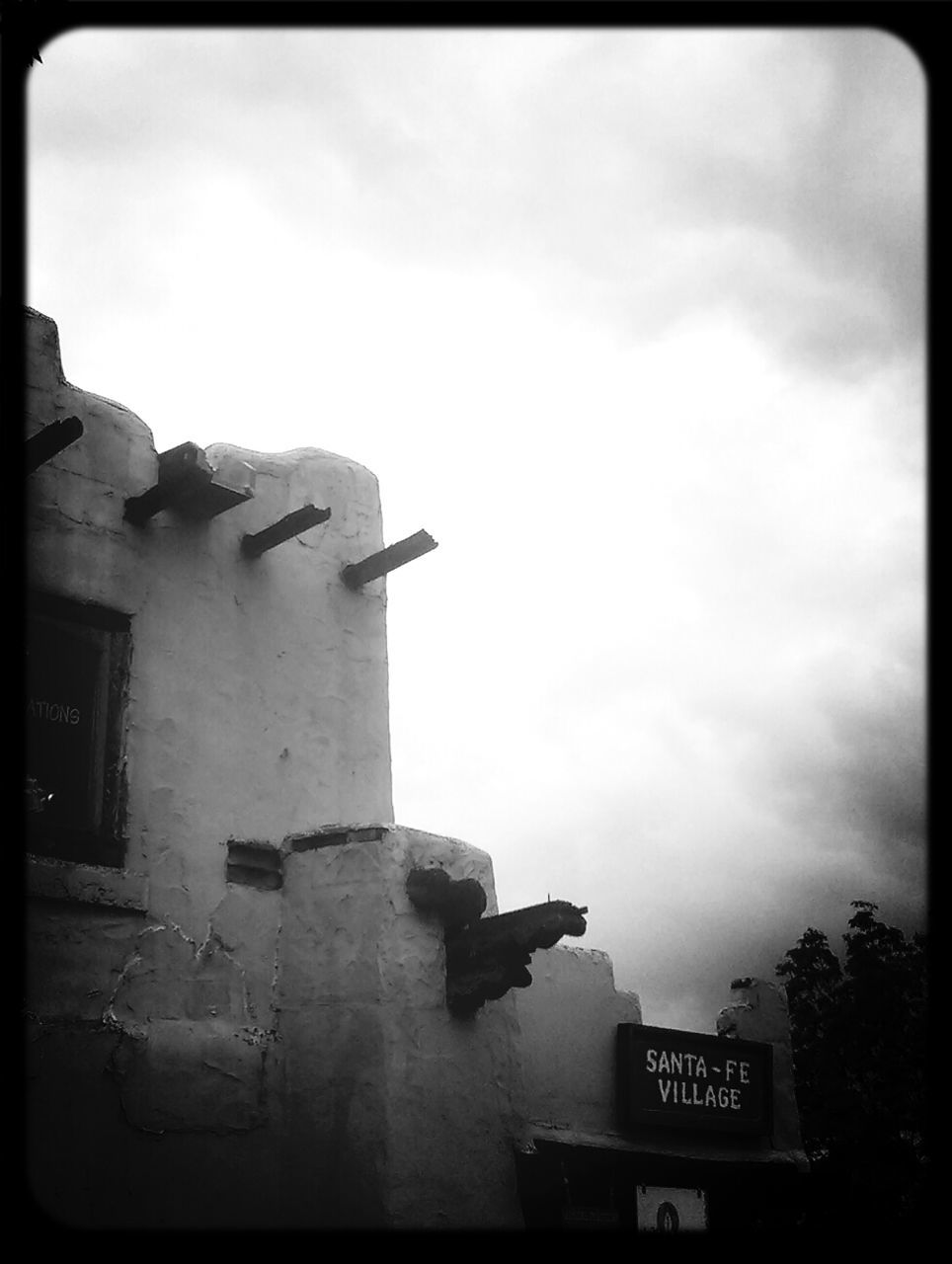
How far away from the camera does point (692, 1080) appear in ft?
30.5

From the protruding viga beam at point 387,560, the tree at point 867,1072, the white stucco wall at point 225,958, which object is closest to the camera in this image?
the white stucco wall at point 225,958

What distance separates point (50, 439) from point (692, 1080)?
6.09m

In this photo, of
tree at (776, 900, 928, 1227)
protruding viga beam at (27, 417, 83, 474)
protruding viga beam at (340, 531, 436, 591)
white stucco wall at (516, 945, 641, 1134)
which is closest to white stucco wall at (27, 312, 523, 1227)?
protruding viga beam at (27, 417, 83, 474)

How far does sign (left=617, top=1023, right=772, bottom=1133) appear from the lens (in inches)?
349

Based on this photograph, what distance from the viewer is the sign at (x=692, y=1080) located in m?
8.86

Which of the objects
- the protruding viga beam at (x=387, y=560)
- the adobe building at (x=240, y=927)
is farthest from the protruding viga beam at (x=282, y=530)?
the protruding viga beam at (x=387, y=560)

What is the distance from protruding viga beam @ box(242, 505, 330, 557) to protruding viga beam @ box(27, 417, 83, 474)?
147 cm

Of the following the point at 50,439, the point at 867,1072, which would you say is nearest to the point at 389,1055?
the point at 50,439

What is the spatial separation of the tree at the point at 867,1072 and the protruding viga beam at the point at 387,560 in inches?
581

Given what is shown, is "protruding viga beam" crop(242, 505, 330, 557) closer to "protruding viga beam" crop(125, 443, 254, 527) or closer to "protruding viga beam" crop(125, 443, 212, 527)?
"protruding viga beam" crop(125, 443, 254, 527)

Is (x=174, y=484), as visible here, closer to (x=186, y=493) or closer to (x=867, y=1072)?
(x=186, y=493)

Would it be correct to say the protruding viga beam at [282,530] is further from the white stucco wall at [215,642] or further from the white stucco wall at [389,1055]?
the white stucco wall at [389,1055]

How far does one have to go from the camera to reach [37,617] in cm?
714

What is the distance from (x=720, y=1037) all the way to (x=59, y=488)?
19.6ft
